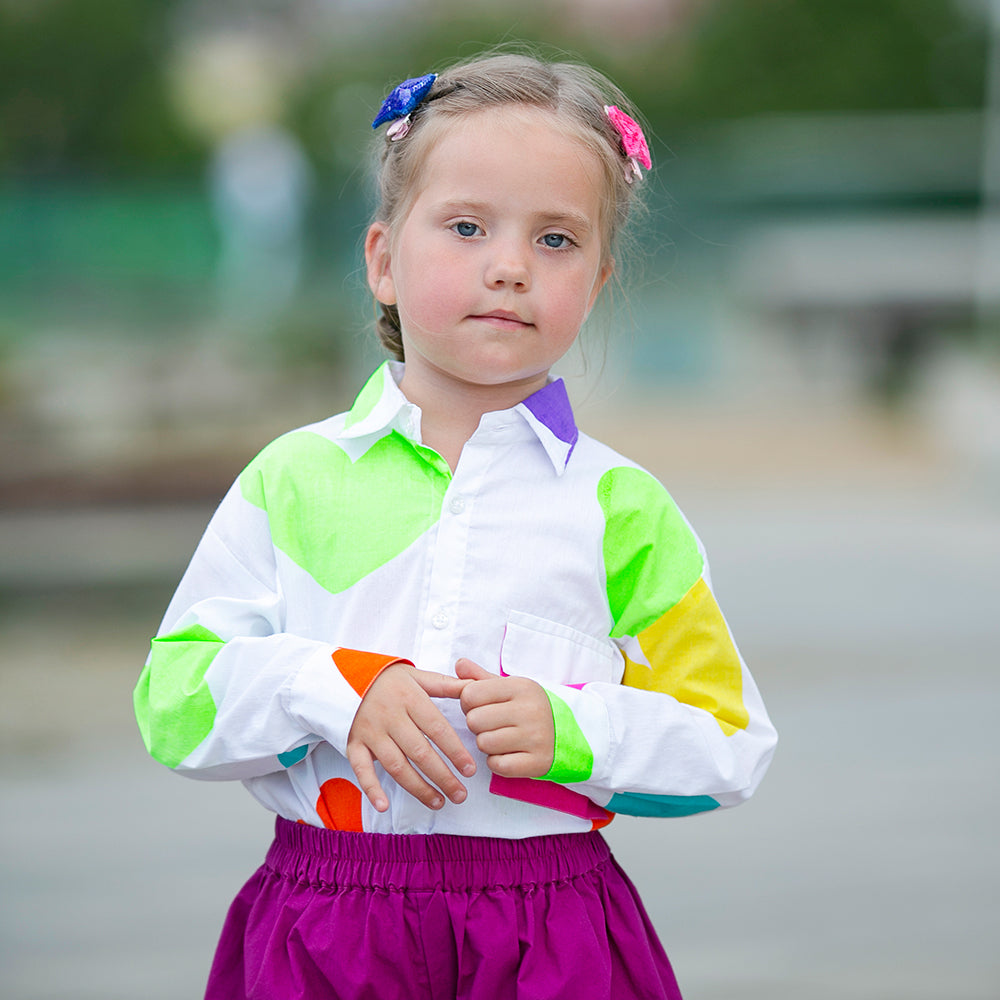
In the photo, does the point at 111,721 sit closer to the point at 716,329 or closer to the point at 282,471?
the point at 282,471

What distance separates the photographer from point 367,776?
56.1 inches

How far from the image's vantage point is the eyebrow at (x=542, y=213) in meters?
1.50

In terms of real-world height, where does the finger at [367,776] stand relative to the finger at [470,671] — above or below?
below

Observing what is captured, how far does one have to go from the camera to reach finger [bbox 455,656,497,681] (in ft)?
4.72

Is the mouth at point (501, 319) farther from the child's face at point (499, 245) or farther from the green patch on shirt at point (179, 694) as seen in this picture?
the green patch on shirt at point (179, 694)

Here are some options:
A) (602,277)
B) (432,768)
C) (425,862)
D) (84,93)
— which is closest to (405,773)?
(432,768)

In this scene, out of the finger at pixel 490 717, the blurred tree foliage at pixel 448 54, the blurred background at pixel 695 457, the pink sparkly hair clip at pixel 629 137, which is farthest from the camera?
the blurred tree foliage at pixel 448 54

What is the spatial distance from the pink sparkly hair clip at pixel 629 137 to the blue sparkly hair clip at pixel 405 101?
20 centimetres

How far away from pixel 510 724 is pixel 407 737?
10 cm

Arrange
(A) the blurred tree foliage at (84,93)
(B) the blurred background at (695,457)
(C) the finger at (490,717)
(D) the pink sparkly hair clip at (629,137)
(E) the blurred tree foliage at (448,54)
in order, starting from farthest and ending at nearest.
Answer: (E) the blurred tree foliage at (448,54) < (A) the blurred tree foliage at (84,93) < (B) the blurred background at (695,457) < (D) the pink sparkly hair clip at (629,137) < (C) the finger at (490,717)

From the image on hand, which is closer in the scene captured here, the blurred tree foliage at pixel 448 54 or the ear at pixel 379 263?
the ear at pixel 379 263

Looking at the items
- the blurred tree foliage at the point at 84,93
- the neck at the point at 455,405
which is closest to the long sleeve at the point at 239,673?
the neck at the point at 455,405

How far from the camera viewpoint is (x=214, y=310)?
12.0 metres

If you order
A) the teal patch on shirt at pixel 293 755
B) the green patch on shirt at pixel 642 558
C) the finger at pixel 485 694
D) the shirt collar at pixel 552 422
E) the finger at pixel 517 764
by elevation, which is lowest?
the finger at pixel 517 764
